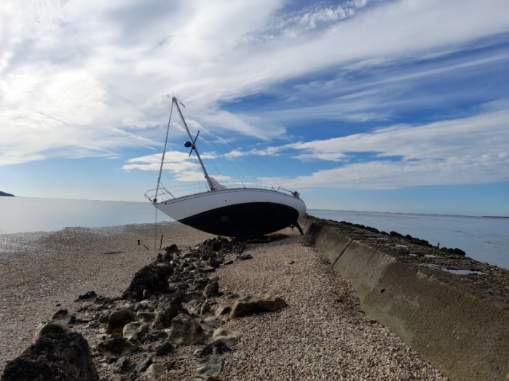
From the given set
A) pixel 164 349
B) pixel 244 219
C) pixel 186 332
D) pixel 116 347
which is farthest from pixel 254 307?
pixel 244 219

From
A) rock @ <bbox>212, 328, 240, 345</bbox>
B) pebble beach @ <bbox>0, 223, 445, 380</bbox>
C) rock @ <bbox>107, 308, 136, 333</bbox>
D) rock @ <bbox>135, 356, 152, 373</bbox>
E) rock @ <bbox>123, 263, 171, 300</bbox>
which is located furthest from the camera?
rock @ <bbox>123, 263, 171, 300</bbox>

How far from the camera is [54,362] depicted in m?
4.25

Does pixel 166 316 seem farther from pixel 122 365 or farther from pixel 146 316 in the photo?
pixel 122 365

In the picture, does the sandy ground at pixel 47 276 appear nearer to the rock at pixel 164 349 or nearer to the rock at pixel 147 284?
the rock at pixel 147 284

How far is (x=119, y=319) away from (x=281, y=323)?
11.3 ft

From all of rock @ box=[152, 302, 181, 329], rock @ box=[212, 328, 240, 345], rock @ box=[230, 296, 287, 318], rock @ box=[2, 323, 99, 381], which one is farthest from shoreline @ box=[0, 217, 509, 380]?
rock @ box=[2, 323, 99, 381]

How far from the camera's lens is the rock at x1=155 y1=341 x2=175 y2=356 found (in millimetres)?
6248

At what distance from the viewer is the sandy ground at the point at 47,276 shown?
9.86 m

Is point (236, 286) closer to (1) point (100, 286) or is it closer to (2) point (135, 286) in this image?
(2) point (135, 286)

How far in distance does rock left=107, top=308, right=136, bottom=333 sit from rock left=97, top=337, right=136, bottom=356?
149cm

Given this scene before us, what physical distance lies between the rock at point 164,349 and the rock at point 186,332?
27 cm

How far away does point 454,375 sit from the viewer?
4492 mm

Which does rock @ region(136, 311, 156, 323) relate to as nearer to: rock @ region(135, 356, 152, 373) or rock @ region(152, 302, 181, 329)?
rock @ region(152, 302, 181, 329)

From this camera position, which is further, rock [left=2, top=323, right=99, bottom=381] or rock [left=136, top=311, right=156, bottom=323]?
rock [left=136, top=311, right=156, bottom=323]
